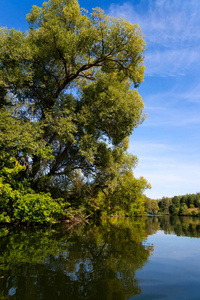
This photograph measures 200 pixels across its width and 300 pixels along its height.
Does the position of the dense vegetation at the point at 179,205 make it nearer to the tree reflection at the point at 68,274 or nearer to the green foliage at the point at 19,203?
the green foliage at the point at 19,203

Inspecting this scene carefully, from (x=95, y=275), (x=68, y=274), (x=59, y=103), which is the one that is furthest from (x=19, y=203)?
(x=95, y=275)

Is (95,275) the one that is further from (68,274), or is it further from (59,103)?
(59,103)

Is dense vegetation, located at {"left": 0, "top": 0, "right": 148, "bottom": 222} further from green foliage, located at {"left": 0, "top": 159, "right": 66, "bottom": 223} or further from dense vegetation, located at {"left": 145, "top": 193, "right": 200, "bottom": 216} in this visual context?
dense vegetation, located at {"left": 145, "top": 193, "right": 200, "bottom": 216}

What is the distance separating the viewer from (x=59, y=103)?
17.1 metres

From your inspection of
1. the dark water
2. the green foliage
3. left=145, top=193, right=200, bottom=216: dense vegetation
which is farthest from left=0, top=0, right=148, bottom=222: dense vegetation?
left=145, top=193, right=200, bottom=216: dense vegetation

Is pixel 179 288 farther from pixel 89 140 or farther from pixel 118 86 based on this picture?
pixel 118 86

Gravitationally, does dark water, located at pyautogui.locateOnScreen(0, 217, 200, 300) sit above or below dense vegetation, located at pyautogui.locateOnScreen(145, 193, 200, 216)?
below

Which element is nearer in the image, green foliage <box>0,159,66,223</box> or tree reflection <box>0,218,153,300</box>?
Answer: tree reflection <box>0,218,153,300</box>

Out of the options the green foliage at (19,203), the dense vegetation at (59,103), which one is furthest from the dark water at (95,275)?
the dense vegetation at (59,103)

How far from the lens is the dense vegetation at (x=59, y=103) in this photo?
46.8 feet

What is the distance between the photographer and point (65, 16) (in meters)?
15.4

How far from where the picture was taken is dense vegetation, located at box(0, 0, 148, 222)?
562 inches

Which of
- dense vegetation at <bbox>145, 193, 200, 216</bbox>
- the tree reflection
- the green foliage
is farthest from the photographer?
dense vegetation at <bbox>145, 193, 200, 216</bbox>

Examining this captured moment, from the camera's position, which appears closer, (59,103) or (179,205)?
(59,103)
